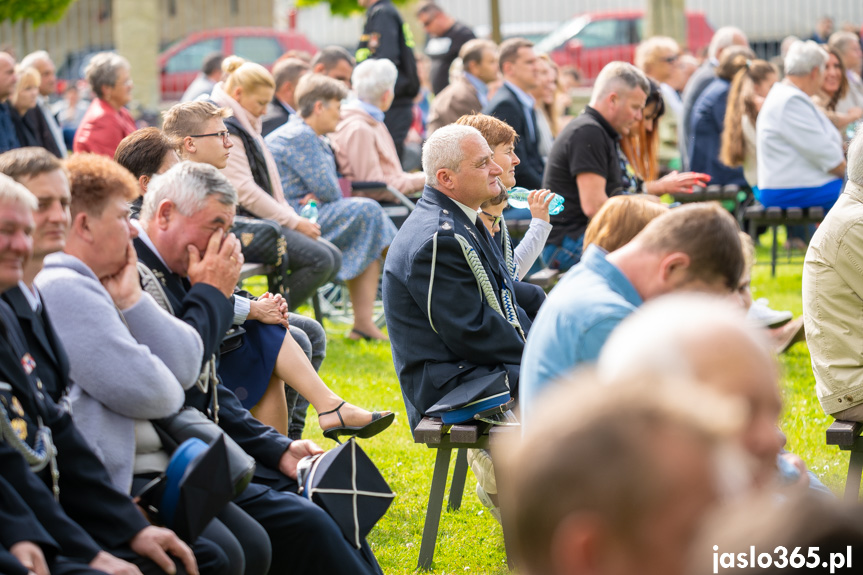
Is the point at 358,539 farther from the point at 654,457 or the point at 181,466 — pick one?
the point at 654,457

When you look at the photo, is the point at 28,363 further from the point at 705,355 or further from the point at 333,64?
the point at 333,64

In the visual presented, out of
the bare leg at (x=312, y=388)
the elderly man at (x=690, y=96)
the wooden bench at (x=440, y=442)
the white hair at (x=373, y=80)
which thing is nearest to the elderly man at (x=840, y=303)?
the wooden bench at (x=440, y=442)

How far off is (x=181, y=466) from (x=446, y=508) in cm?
208

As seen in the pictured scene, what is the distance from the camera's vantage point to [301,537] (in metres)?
3.38

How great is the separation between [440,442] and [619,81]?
3459mm

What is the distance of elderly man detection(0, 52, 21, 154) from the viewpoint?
873 cm

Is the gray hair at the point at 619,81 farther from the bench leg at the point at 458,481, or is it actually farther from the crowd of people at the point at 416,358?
the bench leg at the point at 458,481

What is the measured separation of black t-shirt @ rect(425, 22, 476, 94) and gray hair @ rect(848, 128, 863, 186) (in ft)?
24.9

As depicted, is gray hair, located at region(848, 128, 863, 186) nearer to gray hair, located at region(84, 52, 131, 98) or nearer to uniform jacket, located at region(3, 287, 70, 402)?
uniform jacket, located at region(3, 287, 70, 402)

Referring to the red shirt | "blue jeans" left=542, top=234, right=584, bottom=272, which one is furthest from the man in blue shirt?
the red shirt

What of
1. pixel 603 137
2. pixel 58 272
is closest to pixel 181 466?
pixel 58 272

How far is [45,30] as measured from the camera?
18.8 metres

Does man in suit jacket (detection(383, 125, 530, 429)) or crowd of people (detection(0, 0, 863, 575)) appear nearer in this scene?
crowd of people (detection(0, 0, 863, 575))

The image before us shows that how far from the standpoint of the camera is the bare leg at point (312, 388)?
4238mm
